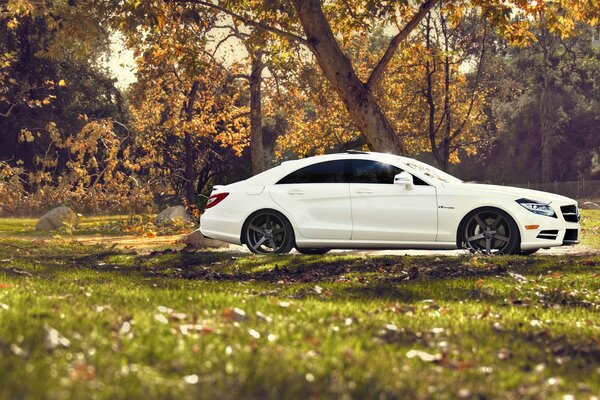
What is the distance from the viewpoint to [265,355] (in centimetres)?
514

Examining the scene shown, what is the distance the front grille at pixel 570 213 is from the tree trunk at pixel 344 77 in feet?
20.0

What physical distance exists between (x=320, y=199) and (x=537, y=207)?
3518 mm

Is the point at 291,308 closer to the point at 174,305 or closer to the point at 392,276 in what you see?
the point at 174,305

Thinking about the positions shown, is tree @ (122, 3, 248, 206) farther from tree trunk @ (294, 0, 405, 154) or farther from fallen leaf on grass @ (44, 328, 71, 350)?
fallen leaf on grass @ (44, 328, 71, 350)

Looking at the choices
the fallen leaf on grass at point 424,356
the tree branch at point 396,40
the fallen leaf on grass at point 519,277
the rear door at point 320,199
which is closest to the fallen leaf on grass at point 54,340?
the fallen leaf on grass at point 424,356

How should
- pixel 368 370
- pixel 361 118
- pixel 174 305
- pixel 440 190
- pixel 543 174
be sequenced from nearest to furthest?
pixel 368 370, pixel 174 305, pixel 440 190, pixel 361 118, pixel 543 174

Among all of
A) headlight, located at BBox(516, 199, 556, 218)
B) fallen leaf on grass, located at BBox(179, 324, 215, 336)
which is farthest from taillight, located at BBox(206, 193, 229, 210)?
fallen leaf on grass, located at BBox(179, 324, 215, 336)

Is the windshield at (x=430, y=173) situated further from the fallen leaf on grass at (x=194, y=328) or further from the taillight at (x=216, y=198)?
the fallen leaf on grass at (x=194, y=328)

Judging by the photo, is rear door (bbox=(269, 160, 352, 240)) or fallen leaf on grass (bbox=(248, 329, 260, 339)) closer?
fallen leaf on grass (bbox=(248, 329, 260, 339))

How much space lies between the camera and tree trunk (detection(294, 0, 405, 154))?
1941cm

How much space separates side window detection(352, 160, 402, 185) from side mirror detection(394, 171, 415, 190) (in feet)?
0.78

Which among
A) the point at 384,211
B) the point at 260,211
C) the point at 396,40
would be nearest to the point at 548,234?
the point at 384,211

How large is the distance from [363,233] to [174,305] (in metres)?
6.75

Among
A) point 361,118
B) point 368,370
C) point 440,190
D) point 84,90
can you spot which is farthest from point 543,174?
point 368,370
